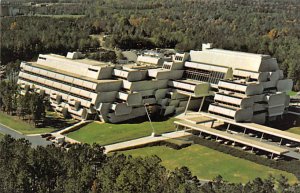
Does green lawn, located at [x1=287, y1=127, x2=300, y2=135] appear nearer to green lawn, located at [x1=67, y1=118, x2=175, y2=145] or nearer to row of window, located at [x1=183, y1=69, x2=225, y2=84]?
row of window, located at [x1=183, y1=69, x2=225, y2=84]

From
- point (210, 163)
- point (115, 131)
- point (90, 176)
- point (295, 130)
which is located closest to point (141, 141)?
point (115, 131)

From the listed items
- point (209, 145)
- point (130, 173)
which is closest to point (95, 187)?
point (130, 173)

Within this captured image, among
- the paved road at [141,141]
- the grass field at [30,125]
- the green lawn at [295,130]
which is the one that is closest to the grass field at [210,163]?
the paved road at [141,141]

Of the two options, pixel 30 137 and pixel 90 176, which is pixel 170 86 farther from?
pixel 90 176

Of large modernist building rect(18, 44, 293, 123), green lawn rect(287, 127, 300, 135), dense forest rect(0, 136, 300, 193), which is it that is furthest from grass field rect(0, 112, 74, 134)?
green lawn rect(287, 127, 300, 135)

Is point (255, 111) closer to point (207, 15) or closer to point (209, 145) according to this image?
point (209, 145)
